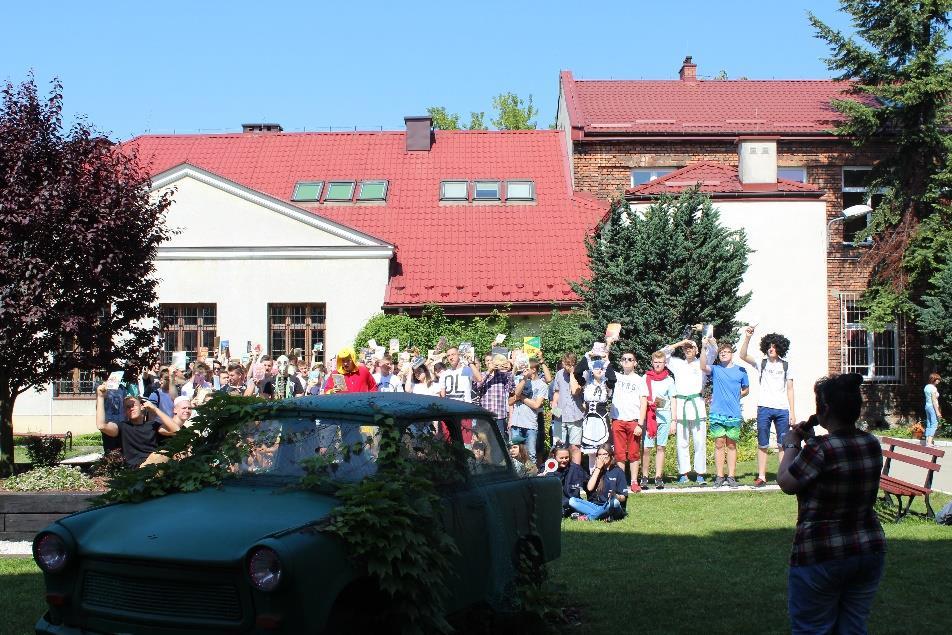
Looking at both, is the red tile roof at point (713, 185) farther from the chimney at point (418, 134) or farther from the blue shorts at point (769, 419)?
the blue shorts at point (769, 419)

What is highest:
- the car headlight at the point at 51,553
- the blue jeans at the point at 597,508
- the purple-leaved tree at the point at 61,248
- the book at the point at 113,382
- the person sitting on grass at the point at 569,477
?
the purple-leaved tree at the point at 61,248

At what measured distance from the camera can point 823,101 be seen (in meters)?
33.2

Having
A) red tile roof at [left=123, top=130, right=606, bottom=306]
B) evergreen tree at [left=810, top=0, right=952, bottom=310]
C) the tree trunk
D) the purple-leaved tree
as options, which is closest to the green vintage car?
the purple-leaved tree

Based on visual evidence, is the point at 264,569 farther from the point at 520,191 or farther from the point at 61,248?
the point at 520,191

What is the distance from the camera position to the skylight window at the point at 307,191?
102ft

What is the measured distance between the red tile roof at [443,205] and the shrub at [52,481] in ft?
53.1

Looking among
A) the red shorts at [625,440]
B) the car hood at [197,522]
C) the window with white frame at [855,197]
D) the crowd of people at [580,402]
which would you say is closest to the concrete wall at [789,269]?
the window with white frame at [855,197]

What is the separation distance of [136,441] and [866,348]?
23.7 metres

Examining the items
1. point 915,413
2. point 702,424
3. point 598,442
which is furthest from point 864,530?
point 915,413

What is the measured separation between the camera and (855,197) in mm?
30906

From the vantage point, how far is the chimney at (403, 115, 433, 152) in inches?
1331

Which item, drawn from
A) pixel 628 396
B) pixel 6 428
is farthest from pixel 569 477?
pixel 6 428

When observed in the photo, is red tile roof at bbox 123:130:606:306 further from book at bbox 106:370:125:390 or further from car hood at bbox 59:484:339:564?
car hood at bbox 59:484:339:564

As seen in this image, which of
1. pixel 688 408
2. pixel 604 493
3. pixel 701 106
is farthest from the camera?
pixel 701 106
